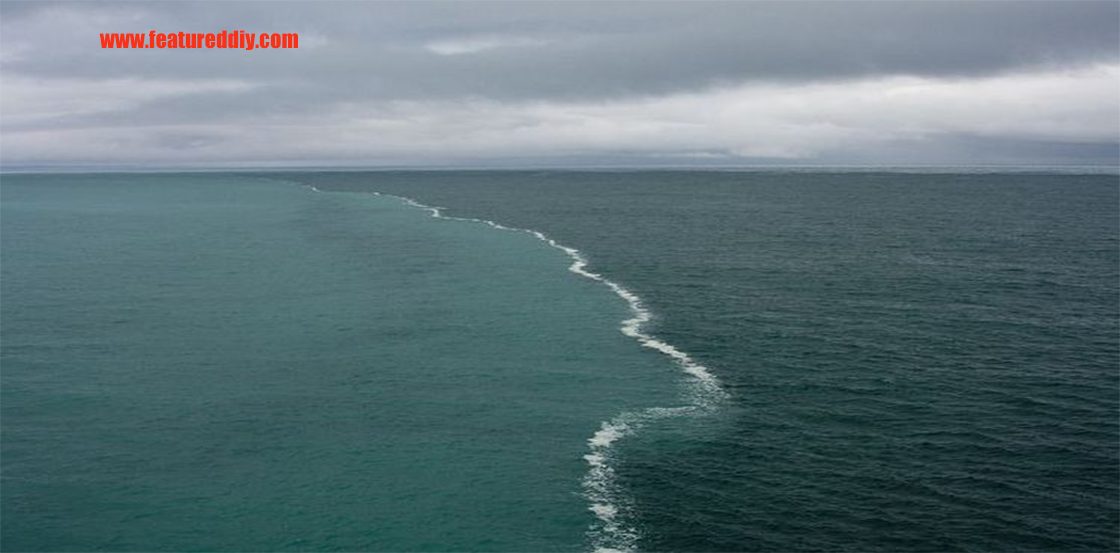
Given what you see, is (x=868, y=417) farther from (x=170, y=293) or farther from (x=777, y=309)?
(x=170, y=293)

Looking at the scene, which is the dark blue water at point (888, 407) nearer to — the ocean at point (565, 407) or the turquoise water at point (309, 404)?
the ocean at point (565, 407)

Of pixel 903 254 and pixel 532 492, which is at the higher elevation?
pixel 903 254

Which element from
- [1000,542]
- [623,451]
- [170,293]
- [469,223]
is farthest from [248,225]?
[1000,542]

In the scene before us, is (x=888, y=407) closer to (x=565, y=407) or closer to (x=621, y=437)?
(x=621, y=437)

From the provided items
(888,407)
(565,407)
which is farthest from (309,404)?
(888,407)

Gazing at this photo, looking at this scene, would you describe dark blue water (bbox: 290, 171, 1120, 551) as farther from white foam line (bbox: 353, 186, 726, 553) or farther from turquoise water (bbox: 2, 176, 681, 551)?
turquoise water (bbox: 2, 176, 681, 551)
